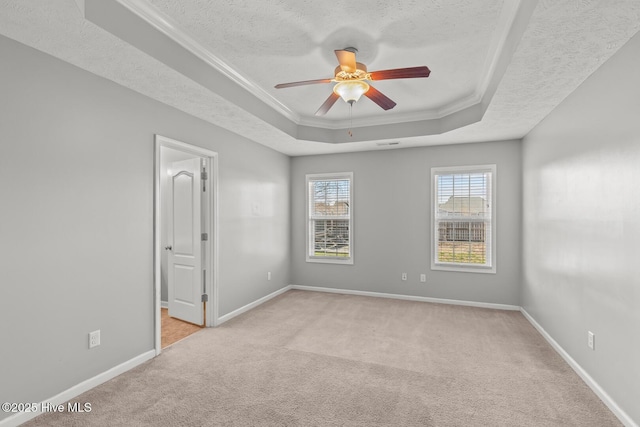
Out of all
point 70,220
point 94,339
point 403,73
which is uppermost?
point 403,73

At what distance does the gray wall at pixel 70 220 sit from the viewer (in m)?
2.03

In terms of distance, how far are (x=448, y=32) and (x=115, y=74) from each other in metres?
2.64

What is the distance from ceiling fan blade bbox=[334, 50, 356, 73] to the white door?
2.27 m

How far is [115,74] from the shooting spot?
252cm

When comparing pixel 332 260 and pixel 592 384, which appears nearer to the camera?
pixel 592 384

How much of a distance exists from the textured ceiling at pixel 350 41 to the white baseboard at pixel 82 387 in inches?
94.9

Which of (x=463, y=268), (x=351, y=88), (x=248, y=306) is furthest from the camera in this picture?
(x=463, y=268)

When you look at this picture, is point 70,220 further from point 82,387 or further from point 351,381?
point 351,381

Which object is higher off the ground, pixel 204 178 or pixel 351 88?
pixel 351 88

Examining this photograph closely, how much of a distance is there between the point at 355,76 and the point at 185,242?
2.94m

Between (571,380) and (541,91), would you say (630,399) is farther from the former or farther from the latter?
(541,91)

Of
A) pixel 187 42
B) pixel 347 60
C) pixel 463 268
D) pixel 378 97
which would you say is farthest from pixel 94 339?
pixel 463 268

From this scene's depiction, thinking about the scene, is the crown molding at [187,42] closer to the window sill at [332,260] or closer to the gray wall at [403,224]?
the gray wall at [403,224]

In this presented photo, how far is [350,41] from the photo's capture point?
2570 mm
